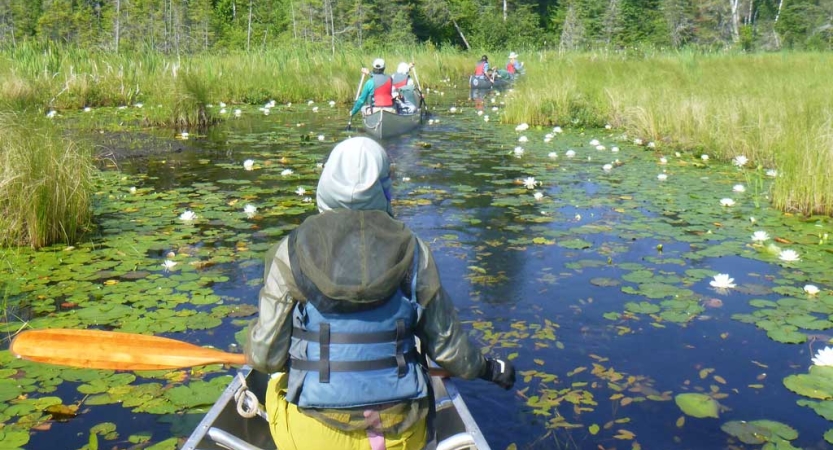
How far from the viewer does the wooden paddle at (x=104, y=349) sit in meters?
3.15

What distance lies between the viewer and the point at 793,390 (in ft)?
Answer: 12.1

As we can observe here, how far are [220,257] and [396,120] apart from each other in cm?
716

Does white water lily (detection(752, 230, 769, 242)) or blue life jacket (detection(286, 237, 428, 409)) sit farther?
white water lily (detection(752, 230, 769, 242))

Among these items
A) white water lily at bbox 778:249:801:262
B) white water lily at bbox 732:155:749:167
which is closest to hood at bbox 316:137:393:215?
white water lily at bbox 778:249:801:262

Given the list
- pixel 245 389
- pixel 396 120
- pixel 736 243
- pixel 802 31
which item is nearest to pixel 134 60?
pixel 396 120

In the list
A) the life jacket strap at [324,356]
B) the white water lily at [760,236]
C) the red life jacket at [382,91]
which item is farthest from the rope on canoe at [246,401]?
the red life jacket at [382,91]

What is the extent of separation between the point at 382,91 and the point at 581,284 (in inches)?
327

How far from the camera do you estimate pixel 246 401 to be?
2871 millimetres

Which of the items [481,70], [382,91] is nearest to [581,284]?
[382,91]

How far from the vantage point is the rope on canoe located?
274 centimetres

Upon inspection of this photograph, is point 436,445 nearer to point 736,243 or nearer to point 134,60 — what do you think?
point 736,243

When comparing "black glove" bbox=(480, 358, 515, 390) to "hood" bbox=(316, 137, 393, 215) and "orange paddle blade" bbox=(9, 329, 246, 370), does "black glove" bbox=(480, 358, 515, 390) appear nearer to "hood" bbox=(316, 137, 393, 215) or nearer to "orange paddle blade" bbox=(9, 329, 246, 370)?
"hood" bbox=(316, 137, 393, 215)

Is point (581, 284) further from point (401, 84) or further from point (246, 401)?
point (401, 84)

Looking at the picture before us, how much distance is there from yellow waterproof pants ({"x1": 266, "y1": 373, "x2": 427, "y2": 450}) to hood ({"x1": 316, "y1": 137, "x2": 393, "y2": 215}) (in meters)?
0.68
